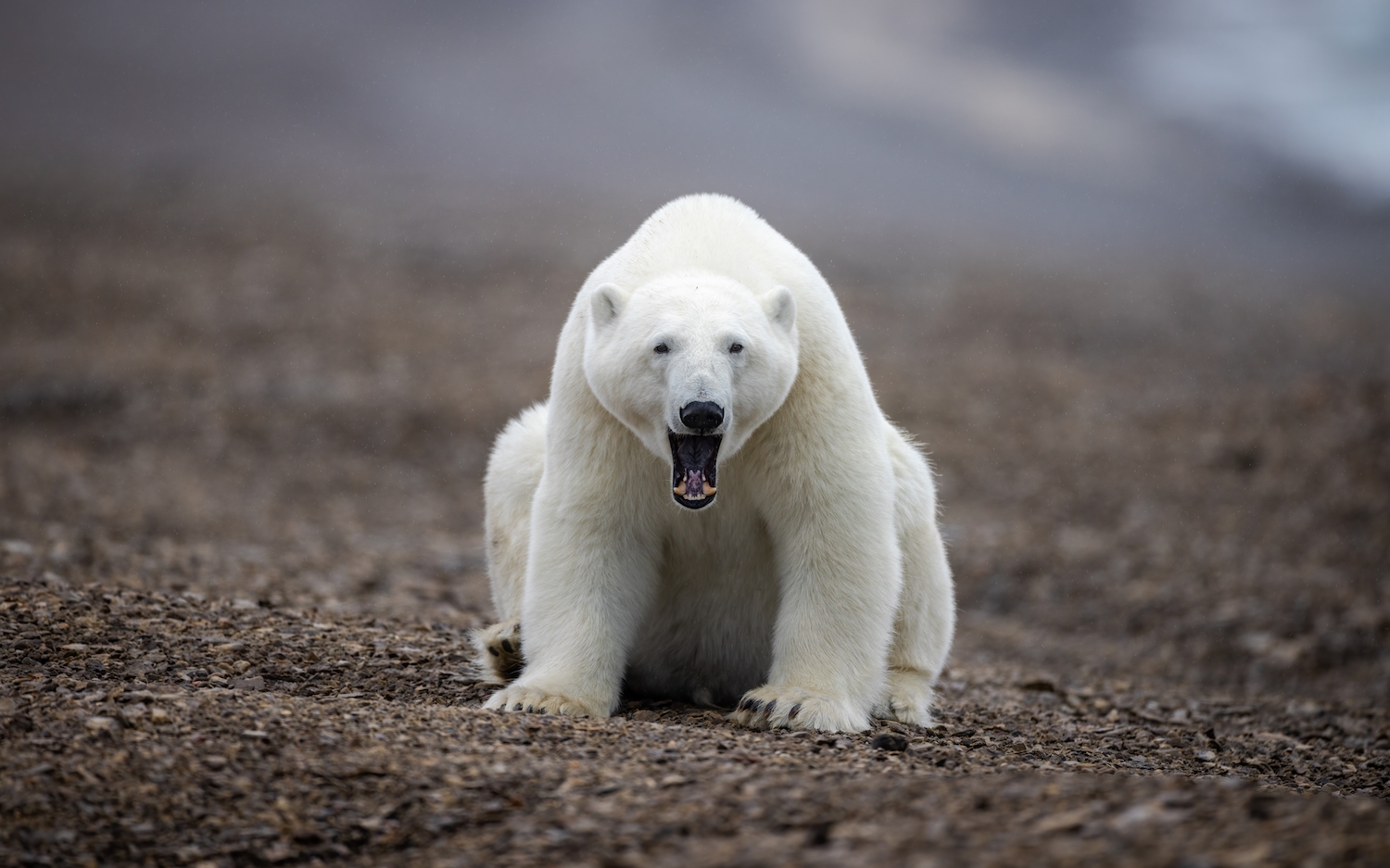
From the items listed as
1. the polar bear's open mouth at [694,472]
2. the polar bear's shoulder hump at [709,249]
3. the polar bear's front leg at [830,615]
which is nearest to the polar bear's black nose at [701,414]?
the polar bear's open mouth at [694,472]

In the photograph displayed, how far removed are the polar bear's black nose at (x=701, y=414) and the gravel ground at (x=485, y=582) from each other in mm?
1149

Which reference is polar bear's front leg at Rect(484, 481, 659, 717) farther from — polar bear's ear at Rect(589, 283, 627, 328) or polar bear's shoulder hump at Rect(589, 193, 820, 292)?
polar bear's shoulder hump at Rect(589, 193, 820, 292)

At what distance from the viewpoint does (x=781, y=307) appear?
4691 mm

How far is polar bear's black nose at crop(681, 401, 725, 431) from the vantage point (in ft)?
13.8

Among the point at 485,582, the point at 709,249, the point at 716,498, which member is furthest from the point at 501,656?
the point at 485,582

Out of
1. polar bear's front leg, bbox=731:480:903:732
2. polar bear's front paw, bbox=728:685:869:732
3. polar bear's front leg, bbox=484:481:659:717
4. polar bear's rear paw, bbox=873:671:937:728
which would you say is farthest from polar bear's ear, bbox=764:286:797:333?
polar bear's rear paw, bbox=873:671:937:728

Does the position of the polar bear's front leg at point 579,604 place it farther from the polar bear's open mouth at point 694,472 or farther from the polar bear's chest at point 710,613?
the polar bear's open mouth at point 694,472

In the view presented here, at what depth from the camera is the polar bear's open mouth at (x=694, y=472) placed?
174 inches

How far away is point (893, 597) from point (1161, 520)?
7.72 m

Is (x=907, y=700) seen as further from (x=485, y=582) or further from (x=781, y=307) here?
(x=485, y=582)

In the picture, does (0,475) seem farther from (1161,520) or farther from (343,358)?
(1161,520)

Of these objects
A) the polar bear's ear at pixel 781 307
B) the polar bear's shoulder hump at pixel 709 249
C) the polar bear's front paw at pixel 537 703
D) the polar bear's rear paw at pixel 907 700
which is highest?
the polar bear's shoulder hump at pixel 709 249

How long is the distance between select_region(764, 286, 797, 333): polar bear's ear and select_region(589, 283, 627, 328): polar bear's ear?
0.58m

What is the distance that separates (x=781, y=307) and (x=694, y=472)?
79cm
